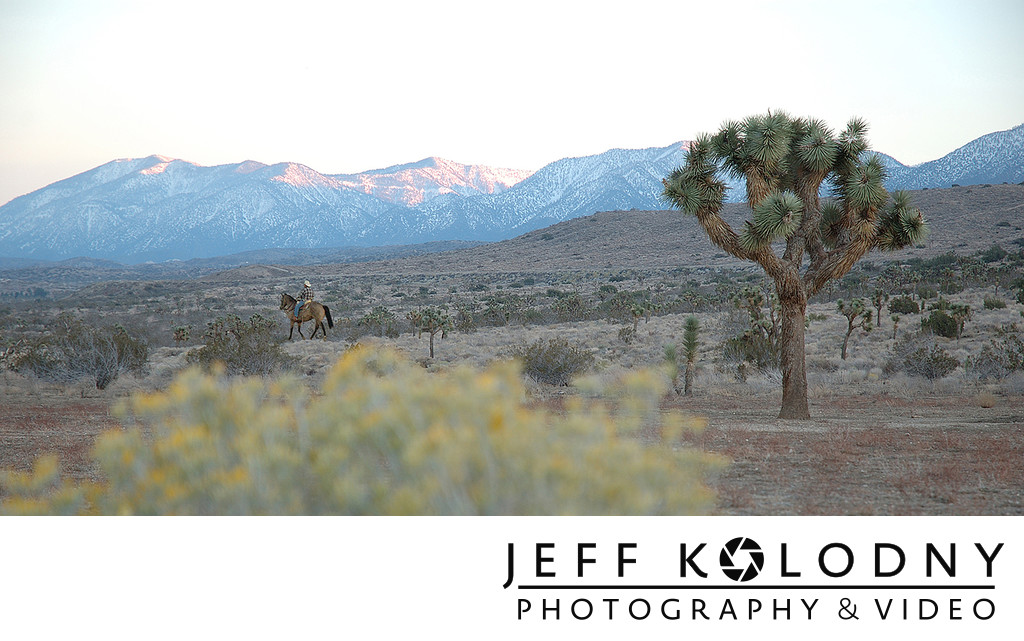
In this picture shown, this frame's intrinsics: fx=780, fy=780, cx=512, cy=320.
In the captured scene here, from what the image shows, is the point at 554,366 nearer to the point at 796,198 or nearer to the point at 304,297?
the point at 304,297

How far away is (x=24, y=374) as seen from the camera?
2167 cm

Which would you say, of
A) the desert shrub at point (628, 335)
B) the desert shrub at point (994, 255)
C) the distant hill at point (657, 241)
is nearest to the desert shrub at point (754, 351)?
the desert shrub at point (628, 335)

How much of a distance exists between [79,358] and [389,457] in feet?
63.1

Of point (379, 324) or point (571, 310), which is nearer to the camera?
point (379, 324)

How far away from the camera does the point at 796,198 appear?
14102 mm

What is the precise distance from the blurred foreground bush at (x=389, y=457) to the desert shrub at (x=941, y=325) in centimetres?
2742

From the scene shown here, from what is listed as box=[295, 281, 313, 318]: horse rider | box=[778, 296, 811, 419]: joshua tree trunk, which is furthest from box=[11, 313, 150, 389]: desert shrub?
box=[778, 296, 811, 419]: joshua tree trunk

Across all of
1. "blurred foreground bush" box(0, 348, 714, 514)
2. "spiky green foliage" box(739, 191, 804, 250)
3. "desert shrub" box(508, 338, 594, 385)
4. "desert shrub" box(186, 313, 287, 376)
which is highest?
"spiky green foliage" box(739, 191, 804, 250)

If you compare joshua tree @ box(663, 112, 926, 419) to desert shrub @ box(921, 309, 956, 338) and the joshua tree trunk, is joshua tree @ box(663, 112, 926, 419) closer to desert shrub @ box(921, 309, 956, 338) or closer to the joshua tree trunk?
the joshua tree trunk

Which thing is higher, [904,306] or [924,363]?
[904,306]

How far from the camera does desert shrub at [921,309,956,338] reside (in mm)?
28500
